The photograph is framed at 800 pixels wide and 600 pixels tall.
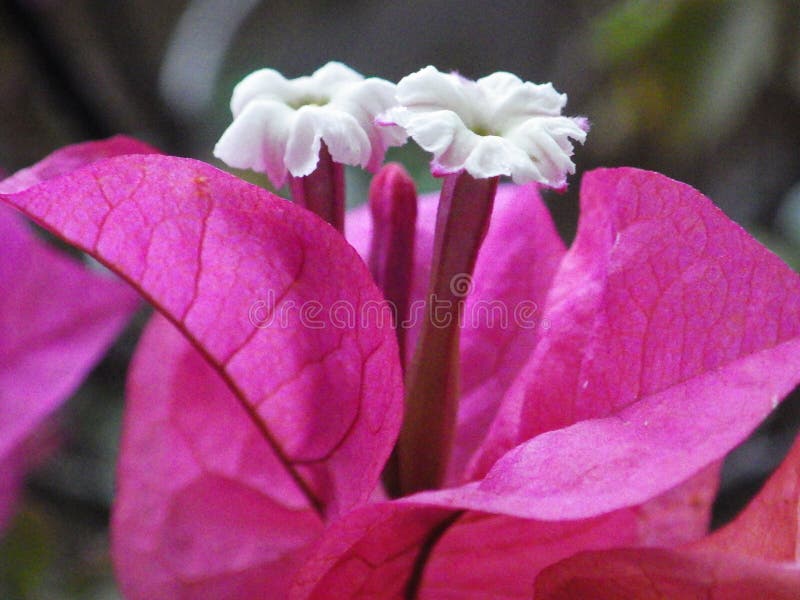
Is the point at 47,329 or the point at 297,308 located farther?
the point at 47,329

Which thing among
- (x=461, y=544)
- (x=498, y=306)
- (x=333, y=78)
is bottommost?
(x=461, y=544)

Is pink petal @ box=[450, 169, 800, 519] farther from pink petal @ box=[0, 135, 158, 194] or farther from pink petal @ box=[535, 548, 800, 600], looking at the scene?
pink petal @ box=[0, 135, 158, 194]

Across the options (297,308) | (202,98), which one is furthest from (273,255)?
(202,98)

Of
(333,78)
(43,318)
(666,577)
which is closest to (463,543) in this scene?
(666,577)

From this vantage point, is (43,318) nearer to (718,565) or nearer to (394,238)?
(394,238)

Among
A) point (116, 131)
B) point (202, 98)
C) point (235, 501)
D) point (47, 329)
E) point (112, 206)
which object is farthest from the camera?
point (202, 98)

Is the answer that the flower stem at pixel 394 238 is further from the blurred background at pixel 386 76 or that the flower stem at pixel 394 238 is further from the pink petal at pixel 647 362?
the blurred background at pixel 386 76

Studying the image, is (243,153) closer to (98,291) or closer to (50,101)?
(98,291)
